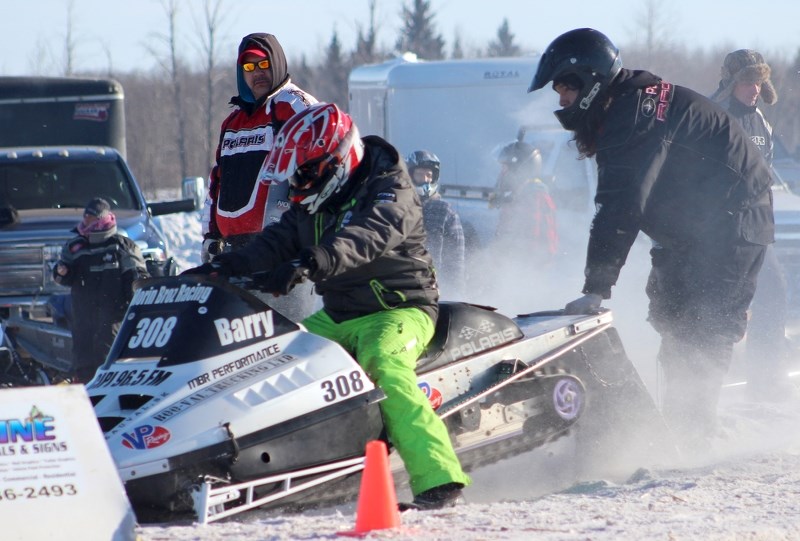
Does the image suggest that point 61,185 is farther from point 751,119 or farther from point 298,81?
point 298,81

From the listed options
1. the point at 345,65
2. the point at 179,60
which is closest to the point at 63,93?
the point at 179,60

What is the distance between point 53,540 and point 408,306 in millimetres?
1926

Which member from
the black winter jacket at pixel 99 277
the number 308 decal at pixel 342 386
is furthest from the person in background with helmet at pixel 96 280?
the number 308 decal at pixel 342 386

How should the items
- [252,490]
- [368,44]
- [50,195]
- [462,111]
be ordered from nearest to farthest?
[252,490]
[50,195]
[462,111]
[368,44]

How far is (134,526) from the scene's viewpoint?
3.90 metres

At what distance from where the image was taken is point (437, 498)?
464cm

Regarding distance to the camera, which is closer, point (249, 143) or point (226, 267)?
point (226, 267)

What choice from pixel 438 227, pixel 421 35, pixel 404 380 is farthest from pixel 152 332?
pixel 421 35

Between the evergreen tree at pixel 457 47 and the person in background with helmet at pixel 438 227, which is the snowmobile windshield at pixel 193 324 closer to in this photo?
the person in background with helmet at pixel 438 227

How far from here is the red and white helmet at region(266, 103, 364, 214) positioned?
4.93 m

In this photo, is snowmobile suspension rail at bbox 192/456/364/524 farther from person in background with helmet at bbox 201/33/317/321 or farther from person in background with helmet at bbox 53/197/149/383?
person in background with helmet at bbox 53/197/149/383

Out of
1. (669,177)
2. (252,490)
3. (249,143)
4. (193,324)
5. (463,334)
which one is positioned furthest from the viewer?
(249,143)

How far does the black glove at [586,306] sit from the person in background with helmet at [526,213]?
5768 mm

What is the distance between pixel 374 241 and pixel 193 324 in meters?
0.80
